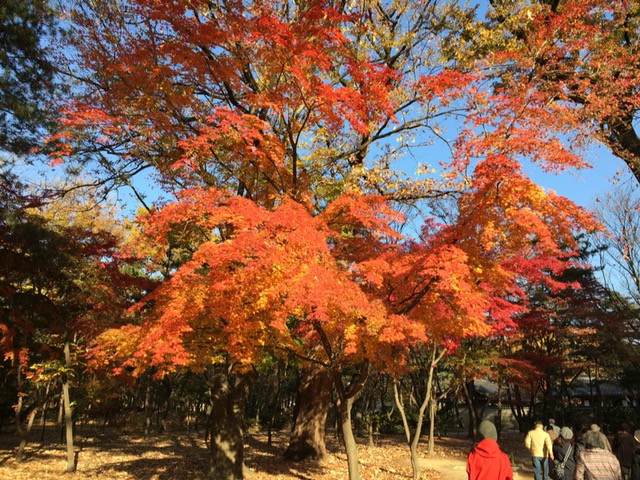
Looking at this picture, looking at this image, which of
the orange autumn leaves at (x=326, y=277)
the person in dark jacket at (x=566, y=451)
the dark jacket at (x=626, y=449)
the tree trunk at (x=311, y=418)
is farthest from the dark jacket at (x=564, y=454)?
the tree trunk at (x=311, y=418)

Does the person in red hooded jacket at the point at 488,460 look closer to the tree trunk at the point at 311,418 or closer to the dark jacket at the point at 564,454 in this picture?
the dark jacket at the point at 564,454

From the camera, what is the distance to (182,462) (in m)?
13.0

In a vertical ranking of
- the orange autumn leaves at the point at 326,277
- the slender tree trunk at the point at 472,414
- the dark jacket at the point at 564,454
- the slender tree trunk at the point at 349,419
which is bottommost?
the slender tree trunk at the point at 472,414

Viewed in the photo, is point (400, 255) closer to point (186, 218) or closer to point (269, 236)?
point (269, 236)

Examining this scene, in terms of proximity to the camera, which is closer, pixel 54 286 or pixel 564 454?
pixel 564 454

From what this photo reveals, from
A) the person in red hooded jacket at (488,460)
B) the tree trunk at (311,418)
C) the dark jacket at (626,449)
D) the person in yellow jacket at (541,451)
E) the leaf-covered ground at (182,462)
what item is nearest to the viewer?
the person in red hooded jacket at (488,460)

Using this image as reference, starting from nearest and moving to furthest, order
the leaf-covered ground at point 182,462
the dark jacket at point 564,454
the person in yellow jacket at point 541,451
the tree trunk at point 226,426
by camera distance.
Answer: the dark jacket at point 564,454, the person in yellow jacket at point 541,451, the tree trunk at point 226,426, the leaf-covered ground at point 182,462

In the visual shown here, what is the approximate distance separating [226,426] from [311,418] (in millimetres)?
3186

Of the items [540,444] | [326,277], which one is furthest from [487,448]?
[540,444]

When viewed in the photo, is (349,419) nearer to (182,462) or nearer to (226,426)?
(226,426)

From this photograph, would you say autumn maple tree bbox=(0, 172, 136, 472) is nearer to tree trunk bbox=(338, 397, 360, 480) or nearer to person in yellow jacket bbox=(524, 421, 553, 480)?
tree trunk bbox=(338, 397, 360, 480)

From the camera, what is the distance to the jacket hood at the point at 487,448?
420cm

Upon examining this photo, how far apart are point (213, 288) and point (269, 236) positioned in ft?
3.99

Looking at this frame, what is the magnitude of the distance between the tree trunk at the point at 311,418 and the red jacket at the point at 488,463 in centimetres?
863
